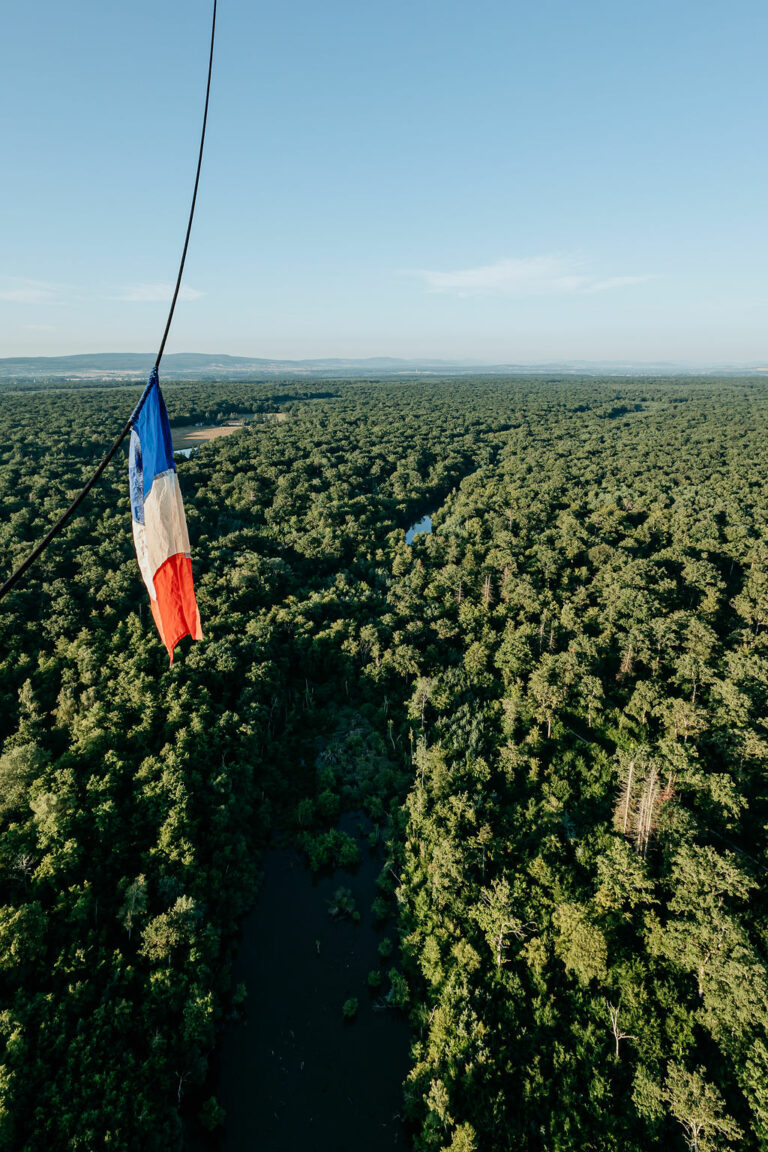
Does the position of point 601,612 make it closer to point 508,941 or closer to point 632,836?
point 632,836

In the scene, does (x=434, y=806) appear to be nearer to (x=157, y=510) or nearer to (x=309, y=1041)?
(x=309, y=1041)

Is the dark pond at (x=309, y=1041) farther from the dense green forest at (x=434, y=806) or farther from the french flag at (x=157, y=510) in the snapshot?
the french flag at (x=157, y=510)

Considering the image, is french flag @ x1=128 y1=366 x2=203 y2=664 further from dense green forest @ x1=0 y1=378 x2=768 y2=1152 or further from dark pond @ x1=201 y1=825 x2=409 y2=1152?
dark pond @ x1=201 y1=825 x2=409 y2=1152

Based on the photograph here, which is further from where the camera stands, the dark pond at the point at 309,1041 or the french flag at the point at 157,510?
the dark pond at the point at 309,1041

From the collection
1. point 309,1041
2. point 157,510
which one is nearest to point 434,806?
point 309,1041

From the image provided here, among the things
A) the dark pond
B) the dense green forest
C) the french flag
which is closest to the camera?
the french flag

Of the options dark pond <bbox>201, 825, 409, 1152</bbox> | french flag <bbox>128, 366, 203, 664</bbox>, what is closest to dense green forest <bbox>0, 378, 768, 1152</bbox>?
dark pond <bbox>201, 825, 409, 1152</bbox>

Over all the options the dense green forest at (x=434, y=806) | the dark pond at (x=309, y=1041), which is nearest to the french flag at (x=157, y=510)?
the dense green forest at (x=434, y=806)
